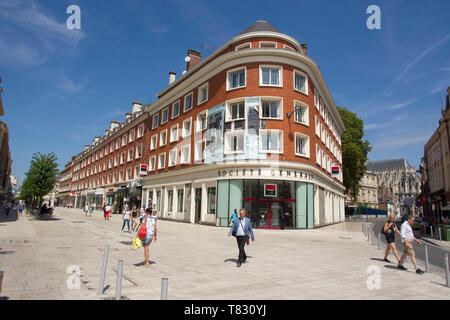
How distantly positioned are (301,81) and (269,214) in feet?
40.1

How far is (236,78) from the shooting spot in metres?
25.3

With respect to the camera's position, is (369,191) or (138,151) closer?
(138,151)

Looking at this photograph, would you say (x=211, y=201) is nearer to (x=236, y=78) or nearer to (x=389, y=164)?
(x=236, y=78)

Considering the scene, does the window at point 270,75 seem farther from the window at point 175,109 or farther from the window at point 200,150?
the window at point 175,109

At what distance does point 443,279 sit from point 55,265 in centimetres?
1094

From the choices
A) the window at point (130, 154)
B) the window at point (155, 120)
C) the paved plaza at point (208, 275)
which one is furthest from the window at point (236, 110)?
the window at point (130, 154)

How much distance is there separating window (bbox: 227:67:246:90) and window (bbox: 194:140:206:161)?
591 cm

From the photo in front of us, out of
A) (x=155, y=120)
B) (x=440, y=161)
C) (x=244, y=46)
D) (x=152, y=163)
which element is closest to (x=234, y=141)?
(x=244, y=46)

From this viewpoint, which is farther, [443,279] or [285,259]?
[285,259]

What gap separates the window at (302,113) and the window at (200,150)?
8980 millimetres

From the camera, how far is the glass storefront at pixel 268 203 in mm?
22453
